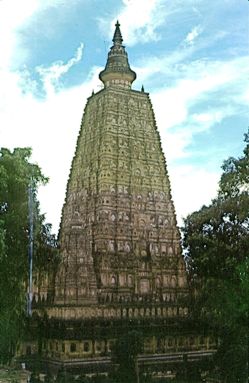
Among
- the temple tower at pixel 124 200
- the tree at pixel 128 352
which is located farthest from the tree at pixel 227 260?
the temple tower at pixel 124 200

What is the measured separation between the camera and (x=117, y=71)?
4028 centimetres

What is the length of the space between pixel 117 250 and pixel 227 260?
11.7 metres

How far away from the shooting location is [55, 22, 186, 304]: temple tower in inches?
1347

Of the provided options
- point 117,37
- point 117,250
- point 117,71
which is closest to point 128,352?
point 117,250

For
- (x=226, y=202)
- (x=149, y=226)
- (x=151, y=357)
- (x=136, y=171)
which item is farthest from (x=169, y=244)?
(x=226, y=202)

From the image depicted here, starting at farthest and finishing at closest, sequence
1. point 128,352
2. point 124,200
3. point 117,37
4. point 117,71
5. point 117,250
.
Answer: point 117,37 < point 117,71 < point 124,200 < point 117,250 < point 128,352

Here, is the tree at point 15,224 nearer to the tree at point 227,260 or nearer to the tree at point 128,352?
the tree at point 128,352

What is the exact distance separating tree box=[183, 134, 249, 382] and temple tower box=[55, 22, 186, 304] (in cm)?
573

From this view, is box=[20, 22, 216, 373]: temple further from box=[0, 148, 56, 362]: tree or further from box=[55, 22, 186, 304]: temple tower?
box=[0, 148, 56, 362]: tree

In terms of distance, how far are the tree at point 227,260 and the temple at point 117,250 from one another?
4.04 meters

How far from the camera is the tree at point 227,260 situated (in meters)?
20.9

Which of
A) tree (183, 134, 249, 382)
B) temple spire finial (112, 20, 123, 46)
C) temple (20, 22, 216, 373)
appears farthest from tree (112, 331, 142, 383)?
temple spire finial (112, 20, 123, 46)

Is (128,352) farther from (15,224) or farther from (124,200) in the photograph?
(124,200)

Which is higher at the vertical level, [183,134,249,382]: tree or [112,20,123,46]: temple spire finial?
[112,20,123,46]: temple spire finial
